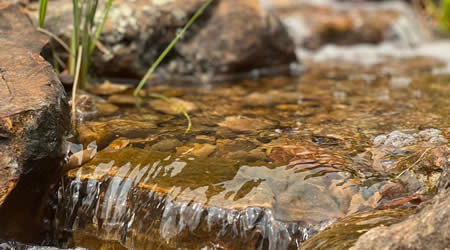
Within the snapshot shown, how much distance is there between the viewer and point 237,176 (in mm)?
1959

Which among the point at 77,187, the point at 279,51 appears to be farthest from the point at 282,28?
the point at 77,187

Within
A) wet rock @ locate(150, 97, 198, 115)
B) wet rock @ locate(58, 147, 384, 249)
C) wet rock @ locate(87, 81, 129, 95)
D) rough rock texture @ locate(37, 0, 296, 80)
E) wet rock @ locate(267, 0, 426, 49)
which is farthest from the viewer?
wet rock @ locate(267, 0, 426, 49)

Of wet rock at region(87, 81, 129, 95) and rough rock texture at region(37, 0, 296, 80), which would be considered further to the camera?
rough rock texture at region(37, 0, 296, 80)

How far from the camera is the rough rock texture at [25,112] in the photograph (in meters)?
1.79

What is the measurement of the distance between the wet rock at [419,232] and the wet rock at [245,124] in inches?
46.6

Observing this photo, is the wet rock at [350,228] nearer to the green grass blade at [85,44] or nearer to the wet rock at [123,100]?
the wet rock at [123,100]

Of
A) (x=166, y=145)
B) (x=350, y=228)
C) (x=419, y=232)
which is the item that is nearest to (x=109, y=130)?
(x=166, y=145)

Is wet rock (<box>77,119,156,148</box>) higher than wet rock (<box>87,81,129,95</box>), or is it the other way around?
wet rock (<box>77,119,156,148</box>)

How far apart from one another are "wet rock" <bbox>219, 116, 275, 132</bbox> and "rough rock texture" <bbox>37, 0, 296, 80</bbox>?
165 cm

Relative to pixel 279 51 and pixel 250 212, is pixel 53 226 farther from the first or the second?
pixel 279 51

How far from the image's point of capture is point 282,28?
4.80 m

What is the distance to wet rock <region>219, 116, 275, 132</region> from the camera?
2.62 m

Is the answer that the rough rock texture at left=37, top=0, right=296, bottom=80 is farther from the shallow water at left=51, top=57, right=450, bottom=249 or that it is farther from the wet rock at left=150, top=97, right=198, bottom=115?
the shallow water at left=51, top=57, right=450, bottom=249

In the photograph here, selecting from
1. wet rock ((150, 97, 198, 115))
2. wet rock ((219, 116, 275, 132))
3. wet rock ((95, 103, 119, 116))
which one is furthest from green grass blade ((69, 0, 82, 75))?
wet rock ((219, 116, 275, 132))
